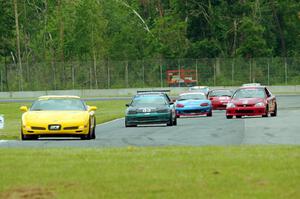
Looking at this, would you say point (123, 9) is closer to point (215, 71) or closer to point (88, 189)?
point (215, 71)

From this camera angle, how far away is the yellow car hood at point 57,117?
28.1 meters

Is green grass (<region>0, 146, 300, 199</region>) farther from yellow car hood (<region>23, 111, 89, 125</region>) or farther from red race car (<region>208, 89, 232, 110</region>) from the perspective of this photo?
red race car (<region>208, 89, 232, 110</region>)

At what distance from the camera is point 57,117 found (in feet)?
92.5

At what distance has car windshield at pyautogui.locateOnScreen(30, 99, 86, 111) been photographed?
29422 millimetres

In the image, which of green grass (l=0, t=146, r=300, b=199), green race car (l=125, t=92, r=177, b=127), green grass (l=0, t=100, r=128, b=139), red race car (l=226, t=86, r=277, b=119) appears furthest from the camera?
red race car (l=226, t=86, r=277, b=119)

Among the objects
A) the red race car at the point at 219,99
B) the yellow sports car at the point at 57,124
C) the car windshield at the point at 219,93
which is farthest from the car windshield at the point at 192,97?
the yellow sports car at the point at 57,124

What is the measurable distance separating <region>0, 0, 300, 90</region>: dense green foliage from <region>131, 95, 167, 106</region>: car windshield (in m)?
54.3

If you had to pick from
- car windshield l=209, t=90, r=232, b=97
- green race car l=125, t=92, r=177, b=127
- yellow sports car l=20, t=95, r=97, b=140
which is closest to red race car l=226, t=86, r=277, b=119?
green race car l=125, t=92, r=177, b=127

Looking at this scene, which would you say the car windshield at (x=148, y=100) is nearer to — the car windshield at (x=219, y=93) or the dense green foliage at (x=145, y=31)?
the car windshield at (x=219, y=93)

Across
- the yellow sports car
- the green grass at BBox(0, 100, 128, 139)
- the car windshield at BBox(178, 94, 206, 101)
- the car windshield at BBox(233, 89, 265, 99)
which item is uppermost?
the yellow sports car

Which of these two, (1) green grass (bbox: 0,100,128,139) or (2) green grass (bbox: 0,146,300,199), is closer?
(2) green grass (bbox: 0,146,300,199)

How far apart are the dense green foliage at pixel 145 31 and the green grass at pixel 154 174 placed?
77.3m

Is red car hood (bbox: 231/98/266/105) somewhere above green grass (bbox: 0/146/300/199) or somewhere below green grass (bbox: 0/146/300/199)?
below

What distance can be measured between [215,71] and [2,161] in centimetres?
7591
